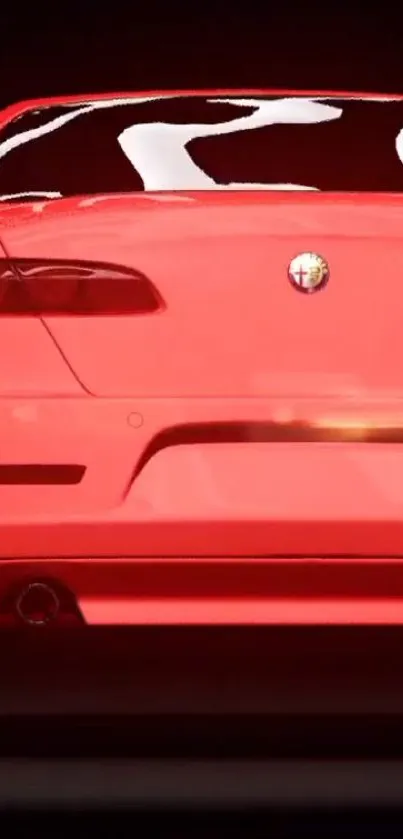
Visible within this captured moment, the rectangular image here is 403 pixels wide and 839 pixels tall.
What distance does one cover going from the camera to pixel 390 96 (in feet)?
17.9

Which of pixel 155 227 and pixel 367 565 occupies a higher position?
pixel 155 227

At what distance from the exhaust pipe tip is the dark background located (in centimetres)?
1605

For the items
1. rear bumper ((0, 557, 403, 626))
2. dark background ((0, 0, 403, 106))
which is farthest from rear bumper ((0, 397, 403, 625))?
dark background ((0, 0, 403, 106))

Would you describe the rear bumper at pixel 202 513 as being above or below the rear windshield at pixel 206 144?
below

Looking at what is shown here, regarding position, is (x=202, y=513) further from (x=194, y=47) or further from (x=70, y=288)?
(x=194, y=47)

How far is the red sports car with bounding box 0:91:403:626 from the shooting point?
12.7 feet

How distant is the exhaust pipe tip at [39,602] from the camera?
3928 mm

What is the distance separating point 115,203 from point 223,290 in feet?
0.91

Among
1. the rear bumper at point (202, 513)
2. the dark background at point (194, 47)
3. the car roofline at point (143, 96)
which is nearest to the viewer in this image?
the rear bumper at point (202, 513)

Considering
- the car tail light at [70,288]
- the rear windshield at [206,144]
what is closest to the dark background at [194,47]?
the rear windshield at [206,144]

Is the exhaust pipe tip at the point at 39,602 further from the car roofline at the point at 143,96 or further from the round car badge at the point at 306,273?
the car roofline at the point at 143,96

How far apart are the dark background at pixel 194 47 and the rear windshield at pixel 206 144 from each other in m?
14.3

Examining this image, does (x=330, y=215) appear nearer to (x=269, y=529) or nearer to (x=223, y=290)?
(x=223, y=290)

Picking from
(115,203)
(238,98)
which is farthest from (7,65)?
(115,203)
